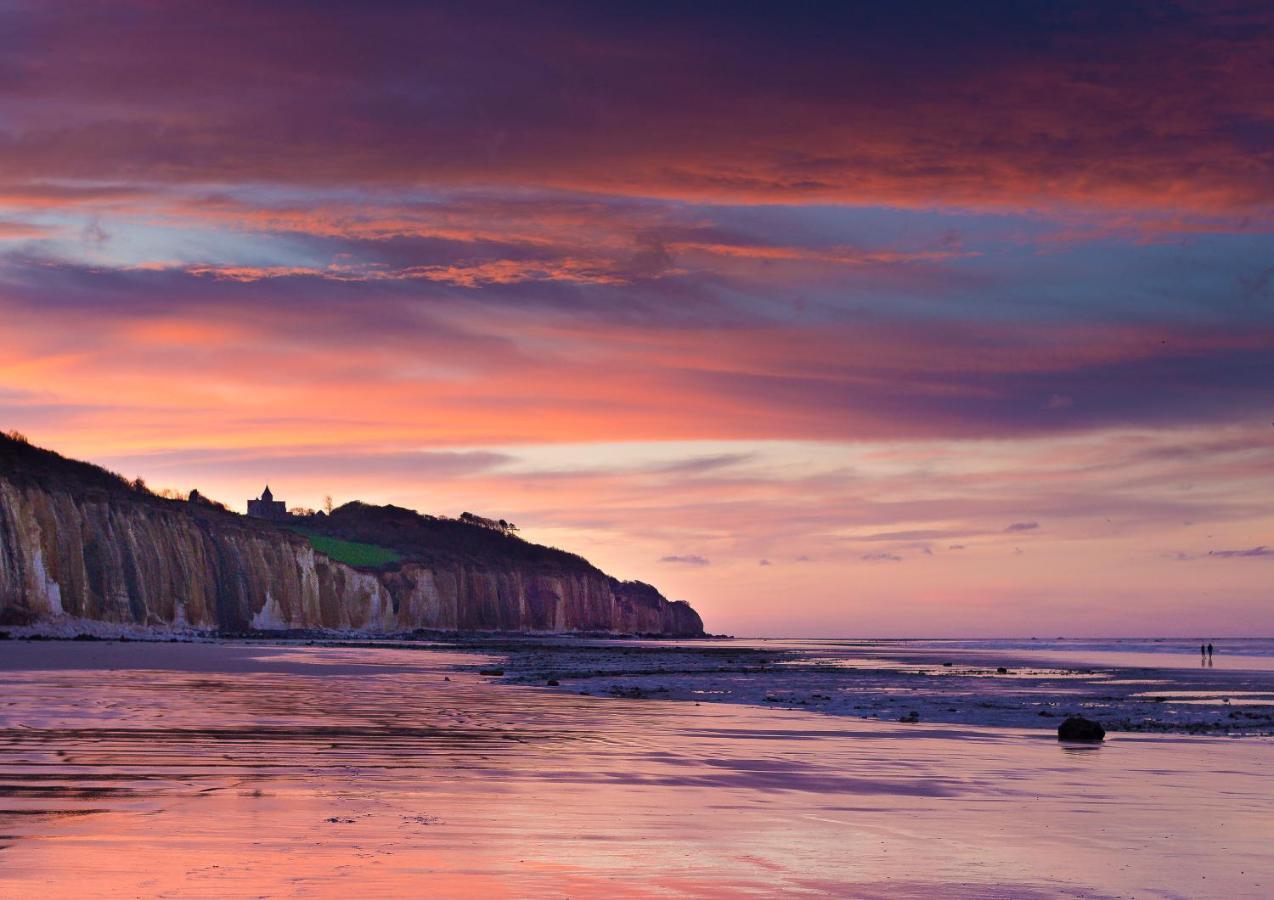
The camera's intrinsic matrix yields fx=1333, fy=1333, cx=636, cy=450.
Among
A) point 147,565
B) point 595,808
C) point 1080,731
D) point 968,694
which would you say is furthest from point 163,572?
point 595,808

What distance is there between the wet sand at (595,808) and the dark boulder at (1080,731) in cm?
33

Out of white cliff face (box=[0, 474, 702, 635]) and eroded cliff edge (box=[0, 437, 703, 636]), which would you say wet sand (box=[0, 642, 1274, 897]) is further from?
eroded cliff edge (box=[0, 437, 703, 636])

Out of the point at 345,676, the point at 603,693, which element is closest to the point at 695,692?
the point at 603,693

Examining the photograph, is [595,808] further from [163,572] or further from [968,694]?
[163,572]

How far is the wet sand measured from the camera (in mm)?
9539

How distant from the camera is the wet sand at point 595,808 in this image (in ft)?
31.3

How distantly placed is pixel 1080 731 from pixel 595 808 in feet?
46.1

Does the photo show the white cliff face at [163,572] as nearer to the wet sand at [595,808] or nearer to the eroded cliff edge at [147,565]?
the eroded cliff edge at [147,565]

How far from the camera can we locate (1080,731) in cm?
2434

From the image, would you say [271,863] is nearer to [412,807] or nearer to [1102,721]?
[412,807]

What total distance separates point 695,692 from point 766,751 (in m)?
20.2

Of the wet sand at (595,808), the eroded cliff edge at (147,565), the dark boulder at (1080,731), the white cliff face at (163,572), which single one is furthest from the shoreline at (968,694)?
the eroded cliff edge at (147,565)

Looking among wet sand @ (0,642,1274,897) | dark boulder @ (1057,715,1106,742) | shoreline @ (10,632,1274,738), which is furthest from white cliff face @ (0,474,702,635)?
dark boulder @ (1057,715,1106,742)

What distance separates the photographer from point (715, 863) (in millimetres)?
10281
